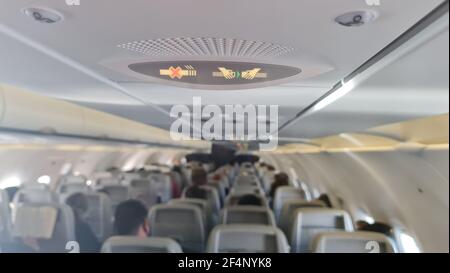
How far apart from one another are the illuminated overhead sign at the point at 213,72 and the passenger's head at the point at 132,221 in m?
1.48

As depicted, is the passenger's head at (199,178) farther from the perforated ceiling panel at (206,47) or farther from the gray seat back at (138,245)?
the perforated ceiling panel at (206,47)

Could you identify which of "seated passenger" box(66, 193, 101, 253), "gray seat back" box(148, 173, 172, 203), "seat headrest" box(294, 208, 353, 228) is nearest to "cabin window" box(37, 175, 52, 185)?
"seated passenger" box(66, 193, 101, 253)

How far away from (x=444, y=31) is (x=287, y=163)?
399 centimetres

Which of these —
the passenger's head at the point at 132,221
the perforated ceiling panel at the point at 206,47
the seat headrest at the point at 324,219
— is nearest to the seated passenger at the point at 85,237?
the passenger's head at the point at 132,221

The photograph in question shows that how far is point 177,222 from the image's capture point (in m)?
2.74

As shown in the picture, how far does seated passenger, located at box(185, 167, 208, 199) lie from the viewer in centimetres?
366

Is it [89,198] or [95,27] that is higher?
[95,27]

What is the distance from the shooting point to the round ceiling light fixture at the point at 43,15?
809 mm

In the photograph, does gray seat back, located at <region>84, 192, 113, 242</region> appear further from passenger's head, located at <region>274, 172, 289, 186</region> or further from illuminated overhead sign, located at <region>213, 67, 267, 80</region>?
passenger's head, located at <region>274, 172, 289, 186</region>

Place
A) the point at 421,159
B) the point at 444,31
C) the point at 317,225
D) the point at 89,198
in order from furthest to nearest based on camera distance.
→ the point at 89,198
the point at 317,225
the point at 421,159
the point at 444,31

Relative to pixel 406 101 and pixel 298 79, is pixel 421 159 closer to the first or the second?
pixel 406 101

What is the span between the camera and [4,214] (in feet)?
4.58

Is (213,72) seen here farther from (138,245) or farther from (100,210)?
(100,210)
